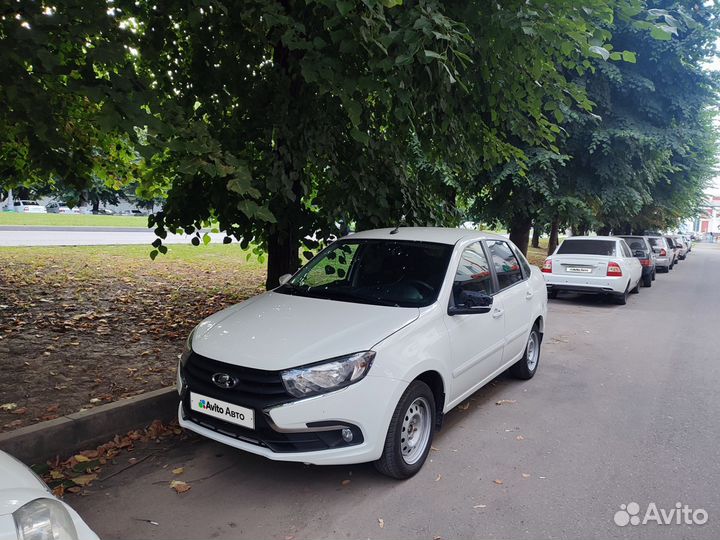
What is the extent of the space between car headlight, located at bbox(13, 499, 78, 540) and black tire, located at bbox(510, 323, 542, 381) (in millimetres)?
4693

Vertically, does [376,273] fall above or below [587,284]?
above

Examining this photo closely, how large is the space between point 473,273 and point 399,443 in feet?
5.96

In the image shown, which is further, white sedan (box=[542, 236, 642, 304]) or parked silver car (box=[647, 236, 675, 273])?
parked silver car (box=[647, 236, 675, 273])

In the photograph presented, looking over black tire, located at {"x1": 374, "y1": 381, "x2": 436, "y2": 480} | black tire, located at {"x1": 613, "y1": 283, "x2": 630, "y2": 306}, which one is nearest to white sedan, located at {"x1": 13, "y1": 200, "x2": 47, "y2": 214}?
black tire, located at {"x1": 613, "y1": 283, "x2": 630, "y2": 306}

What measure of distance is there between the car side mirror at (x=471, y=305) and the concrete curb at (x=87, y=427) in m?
2.51

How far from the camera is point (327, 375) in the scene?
3154 mm

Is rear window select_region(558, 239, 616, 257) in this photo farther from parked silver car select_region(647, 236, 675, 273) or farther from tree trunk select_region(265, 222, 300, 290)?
parked silver car select_region(647, 236, 675, 273)

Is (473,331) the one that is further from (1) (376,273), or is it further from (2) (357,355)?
(2) (357,355)

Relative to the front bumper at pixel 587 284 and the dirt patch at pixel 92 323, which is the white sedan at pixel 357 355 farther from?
the front bumper at pixel 587 284

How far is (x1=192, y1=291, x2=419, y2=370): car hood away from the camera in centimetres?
321

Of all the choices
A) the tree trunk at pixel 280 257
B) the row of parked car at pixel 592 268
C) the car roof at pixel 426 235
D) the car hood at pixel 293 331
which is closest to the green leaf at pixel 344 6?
the car roof at pixel 426 235


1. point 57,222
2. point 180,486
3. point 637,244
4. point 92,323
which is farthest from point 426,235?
point 57,222

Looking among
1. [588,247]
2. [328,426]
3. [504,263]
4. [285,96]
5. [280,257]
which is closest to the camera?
[328,426]

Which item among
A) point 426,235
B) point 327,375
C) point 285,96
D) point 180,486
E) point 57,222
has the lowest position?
point 180,486
